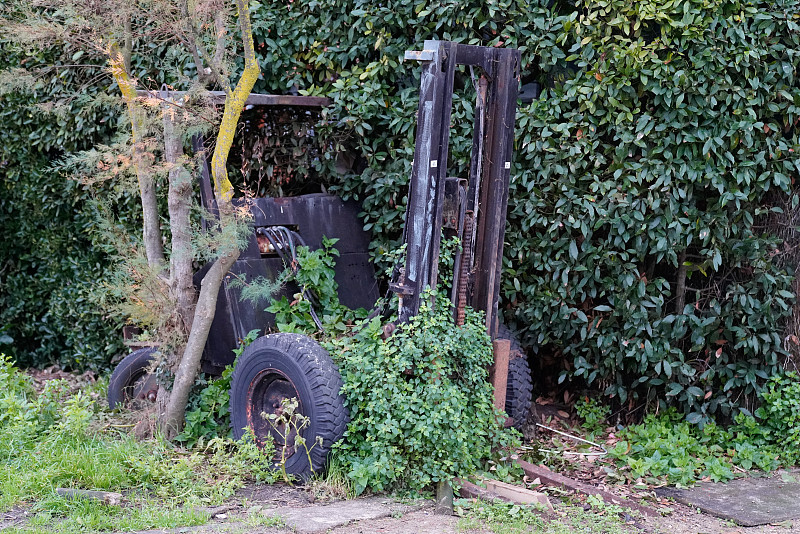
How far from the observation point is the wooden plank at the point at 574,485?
5.03 m

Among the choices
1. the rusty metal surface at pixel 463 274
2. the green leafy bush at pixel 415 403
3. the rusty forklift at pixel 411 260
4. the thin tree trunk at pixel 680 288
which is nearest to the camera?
the green leafy bush at pixel 415 403

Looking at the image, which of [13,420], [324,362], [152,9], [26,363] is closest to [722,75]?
[324,362]

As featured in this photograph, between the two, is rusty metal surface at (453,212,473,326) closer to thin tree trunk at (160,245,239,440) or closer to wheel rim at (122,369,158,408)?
thin tree trunk at (160,245,239,440)

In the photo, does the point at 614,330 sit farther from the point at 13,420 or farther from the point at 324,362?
the point at 13,420

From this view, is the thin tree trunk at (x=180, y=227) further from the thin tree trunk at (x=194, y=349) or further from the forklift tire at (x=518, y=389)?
the forklift tire at (x=518, y=389)

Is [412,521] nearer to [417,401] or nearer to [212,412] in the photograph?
[417,401]

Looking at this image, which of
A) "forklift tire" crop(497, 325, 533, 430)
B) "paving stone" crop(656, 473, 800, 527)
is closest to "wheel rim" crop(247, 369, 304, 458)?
"forklift tire" crop(497, 325, 533, 430)

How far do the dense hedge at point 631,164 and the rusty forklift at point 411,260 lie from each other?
0.64 metres

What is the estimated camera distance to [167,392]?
6176 mm

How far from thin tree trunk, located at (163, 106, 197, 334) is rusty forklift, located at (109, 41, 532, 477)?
0.23 meters

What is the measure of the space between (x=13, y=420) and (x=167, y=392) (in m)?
1.09

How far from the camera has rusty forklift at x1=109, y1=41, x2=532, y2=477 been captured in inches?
206

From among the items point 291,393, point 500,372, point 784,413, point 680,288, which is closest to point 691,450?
point 784,413

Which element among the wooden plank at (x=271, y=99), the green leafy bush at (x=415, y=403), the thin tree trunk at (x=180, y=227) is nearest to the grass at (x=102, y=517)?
the green leafy bush at (x=415, y=403)
